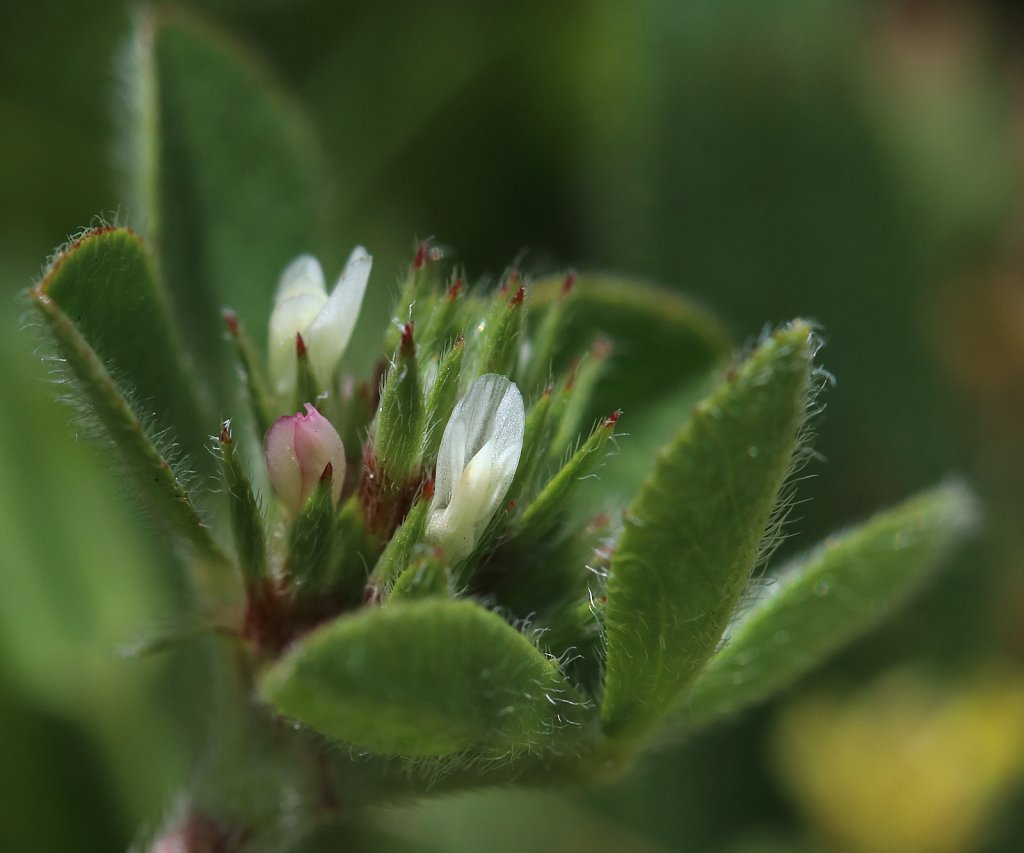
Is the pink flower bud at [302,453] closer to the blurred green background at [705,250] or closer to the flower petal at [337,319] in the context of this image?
the flower petal at [337,319]

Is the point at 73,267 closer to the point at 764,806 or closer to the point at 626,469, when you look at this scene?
the point at 626,469

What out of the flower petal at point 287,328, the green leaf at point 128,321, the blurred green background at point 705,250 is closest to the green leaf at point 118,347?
the green leaf at point 128,321

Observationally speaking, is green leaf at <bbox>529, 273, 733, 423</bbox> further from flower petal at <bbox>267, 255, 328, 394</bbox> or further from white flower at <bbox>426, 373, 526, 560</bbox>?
white flower at <bbox>426, 373, 526, 560</bbox>

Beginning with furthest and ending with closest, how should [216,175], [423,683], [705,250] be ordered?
[705,250] → [216,175] → [423,683]

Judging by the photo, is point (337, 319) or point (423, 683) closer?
point (423, 683)

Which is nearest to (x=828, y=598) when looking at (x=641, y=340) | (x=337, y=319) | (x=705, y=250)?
(x=641, y=340)

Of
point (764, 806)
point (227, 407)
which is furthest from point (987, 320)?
point (227, 407)

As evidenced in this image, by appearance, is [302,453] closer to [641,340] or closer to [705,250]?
[641,340]
